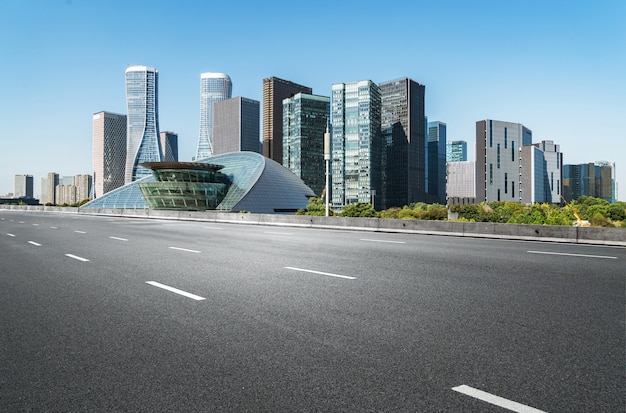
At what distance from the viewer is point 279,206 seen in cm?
9288

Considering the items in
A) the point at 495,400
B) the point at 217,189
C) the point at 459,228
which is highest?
the point at 217,189

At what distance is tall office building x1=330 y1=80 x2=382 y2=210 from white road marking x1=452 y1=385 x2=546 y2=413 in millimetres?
182726

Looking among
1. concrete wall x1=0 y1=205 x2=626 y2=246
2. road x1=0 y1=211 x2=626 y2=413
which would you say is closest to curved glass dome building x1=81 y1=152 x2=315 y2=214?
concrete wall x1=0 y1=205 x2=626 y2=246

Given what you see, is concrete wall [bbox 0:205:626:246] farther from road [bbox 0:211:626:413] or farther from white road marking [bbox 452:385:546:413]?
white road marking [bbox 452:385:546:413]

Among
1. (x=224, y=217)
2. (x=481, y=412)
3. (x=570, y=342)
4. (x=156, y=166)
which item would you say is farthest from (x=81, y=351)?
(x=156, y=166)

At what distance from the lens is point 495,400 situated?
10.9ft

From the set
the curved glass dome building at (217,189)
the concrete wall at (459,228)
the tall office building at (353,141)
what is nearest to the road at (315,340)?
the concrete wall at (459,228)

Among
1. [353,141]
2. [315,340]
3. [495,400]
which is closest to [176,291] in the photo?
[315,340]

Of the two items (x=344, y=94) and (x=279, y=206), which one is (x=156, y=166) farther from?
(x=344, y=94)

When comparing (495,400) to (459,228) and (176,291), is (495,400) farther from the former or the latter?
(459,228)

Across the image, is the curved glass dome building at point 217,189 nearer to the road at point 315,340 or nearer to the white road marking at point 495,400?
the road at point 315,340

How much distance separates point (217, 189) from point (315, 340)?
88.3 m

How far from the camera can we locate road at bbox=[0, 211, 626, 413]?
11.2ft

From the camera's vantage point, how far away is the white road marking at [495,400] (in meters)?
3.16
